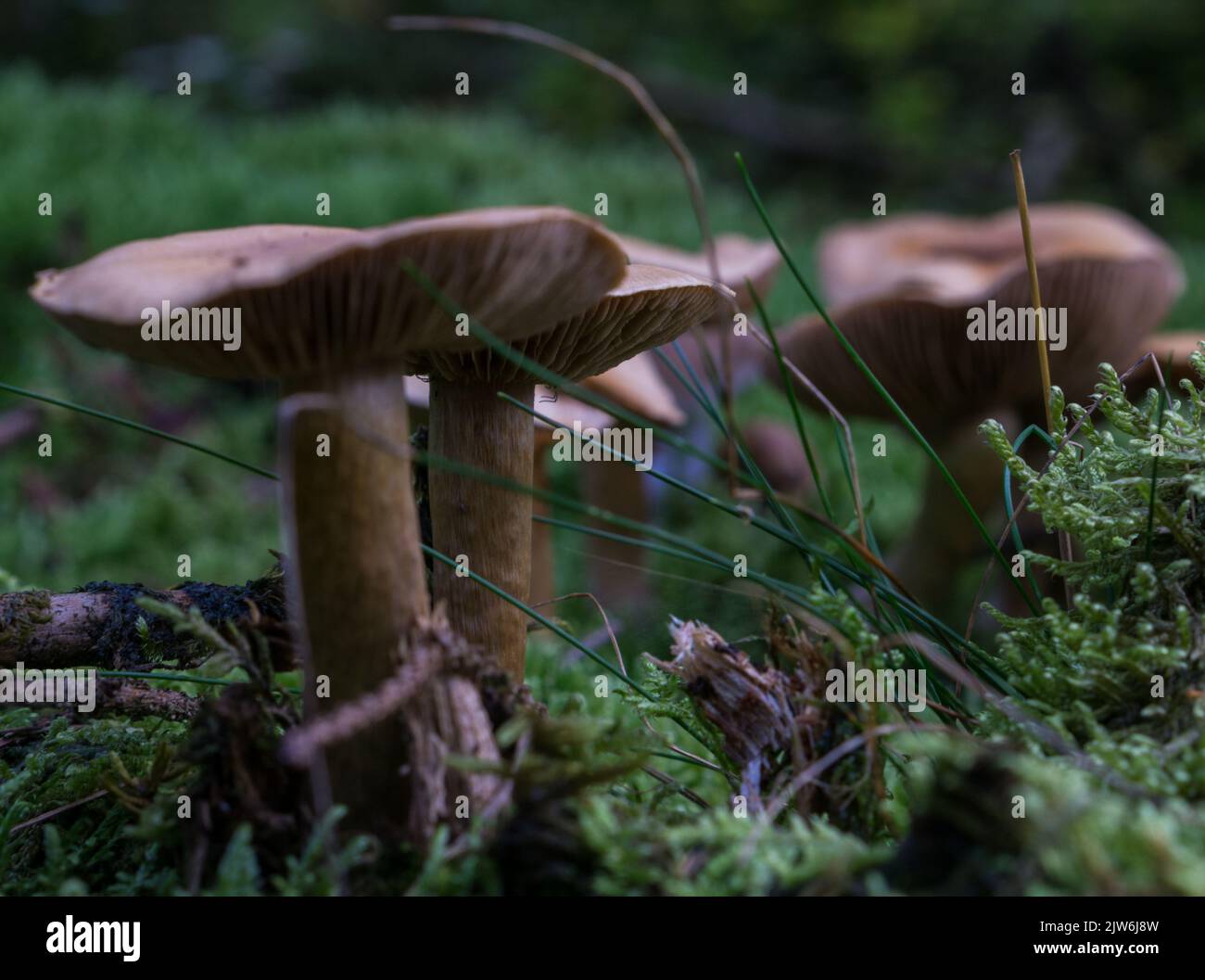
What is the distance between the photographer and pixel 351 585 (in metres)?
1.02

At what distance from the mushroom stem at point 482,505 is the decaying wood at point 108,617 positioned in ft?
0.71

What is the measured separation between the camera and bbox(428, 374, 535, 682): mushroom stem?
1252 millimetres

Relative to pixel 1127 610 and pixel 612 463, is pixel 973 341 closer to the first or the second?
pixel 612 463

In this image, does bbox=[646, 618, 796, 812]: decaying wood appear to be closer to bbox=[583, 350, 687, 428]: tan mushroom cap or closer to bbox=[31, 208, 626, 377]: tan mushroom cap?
bbox=[31, 208, 626, 377]: tan mushroom cap

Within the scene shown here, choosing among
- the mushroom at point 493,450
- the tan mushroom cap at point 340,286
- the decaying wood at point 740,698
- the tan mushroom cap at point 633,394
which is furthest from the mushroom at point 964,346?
the tan mushroom cap at point 340,286

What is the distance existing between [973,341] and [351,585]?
1873 millimetres

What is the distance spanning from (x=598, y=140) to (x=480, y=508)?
22.1ft

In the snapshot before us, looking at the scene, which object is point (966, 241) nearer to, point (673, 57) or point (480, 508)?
point (480, 508)

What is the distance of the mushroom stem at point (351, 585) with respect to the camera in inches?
40.1

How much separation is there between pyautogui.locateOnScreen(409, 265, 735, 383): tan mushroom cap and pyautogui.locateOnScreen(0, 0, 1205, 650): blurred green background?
41 centimetres

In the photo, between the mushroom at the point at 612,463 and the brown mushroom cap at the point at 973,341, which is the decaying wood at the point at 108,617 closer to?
the mushroom at the point at 612,463

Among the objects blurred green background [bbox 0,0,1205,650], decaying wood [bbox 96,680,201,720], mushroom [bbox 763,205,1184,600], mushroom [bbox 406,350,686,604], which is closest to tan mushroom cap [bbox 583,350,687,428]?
mushroom [bbox 406,350,686,604]

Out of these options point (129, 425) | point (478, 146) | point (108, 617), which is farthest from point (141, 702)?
point (478, 146)
